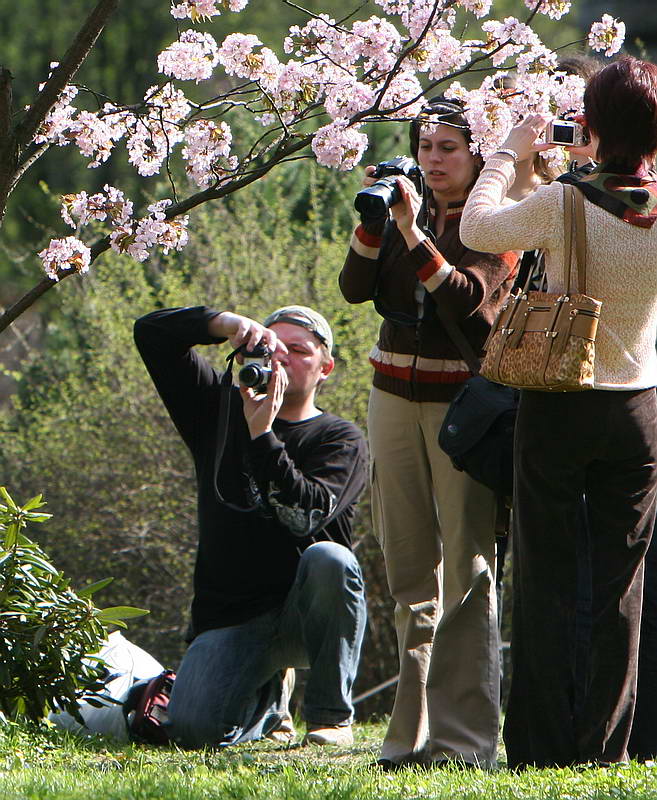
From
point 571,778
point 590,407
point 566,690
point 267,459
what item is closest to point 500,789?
point 571,778

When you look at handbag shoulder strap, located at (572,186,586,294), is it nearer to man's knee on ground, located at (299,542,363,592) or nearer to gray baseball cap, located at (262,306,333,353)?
man's knee on ground, located at (299,542,363,592)

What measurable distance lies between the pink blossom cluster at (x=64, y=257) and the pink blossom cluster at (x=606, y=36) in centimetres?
167

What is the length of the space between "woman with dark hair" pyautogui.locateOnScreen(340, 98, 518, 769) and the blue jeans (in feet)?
1.35

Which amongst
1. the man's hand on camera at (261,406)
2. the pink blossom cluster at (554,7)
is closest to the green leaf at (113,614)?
the man's hand on camera at (261,406)

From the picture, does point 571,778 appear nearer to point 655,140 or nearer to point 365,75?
point 655,140

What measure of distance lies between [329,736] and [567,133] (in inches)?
83.0

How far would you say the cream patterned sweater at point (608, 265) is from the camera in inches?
119

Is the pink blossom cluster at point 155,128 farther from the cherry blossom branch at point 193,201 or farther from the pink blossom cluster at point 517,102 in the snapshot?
the pink blossom cluster at point 517,102

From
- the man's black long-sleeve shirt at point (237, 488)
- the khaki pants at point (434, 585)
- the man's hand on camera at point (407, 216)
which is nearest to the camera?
the khaki pants at point (434, 585)

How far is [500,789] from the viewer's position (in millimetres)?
2811

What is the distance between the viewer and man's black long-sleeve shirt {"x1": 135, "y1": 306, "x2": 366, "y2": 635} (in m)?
4.14

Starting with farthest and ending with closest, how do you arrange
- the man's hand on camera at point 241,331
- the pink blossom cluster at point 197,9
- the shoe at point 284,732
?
the shoe at point 284,732 < the man's hand on camera at point 241,331 < the pink blossom cluster at point 197,9

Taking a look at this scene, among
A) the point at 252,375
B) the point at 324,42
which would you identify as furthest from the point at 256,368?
the point at 324,42

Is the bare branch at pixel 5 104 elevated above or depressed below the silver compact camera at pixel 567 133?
above
